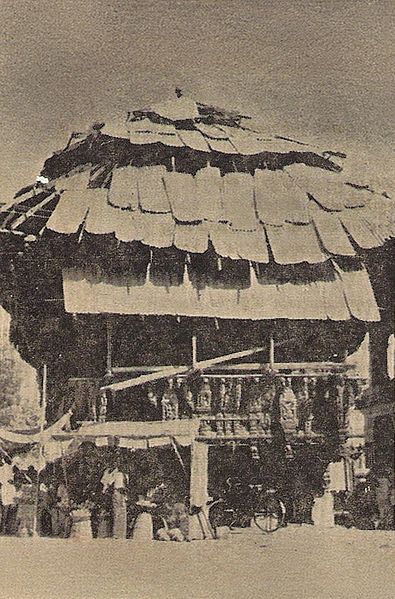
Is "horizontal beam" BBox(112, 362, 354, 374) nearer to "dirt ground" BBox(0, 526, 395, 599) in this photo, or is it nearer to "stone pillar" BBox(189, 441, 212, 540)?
"stone pillar" BBox(189, 441, 212, 540)

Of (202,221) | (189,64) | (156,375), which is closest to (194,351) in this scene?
(156,375)

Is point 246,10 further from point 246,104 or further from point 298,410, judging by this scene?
point 298,410

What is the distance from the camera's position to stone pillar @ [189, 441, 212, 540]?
124cm

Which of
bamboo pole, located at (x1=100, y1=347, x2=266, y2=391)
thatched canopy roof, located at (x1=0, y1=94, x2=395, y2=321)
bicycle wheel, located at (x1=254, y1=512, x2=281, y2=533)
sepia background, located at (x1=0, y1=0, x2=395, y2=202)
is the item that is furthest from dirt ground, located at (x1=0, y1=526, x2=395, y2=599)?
sepia background, located at (x1=0, y1=0, x2=395, y2=202)

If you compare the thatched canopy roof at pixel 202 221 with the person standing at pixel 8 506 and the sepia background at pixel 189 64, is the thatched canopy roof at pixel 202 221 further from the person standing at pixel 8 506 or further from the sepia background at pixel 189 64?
the person standing at pixel 8 506

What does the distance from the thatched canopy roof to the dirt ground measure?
1.24 feet

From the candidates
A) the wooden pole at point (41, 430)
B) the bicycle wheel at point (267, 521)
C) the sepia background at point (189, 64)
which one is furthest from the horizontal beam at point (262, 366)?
the sepia background at point (189, 64)

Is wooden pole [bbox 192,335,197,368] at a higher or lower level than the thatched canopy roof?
lower

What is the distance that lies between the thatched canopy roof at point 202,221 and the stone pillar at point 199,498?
0.24 meters

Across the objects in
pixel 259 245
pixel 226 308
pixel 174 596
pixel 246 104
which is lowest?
pixel 174 596

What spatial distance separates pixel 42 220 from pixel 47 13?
0.36 metres

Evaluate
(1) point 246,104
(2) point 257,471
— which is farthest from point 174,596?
(1) point 246,104

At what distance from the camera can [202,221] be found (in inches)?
50.9

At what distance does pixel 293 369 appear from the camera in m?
1.27
